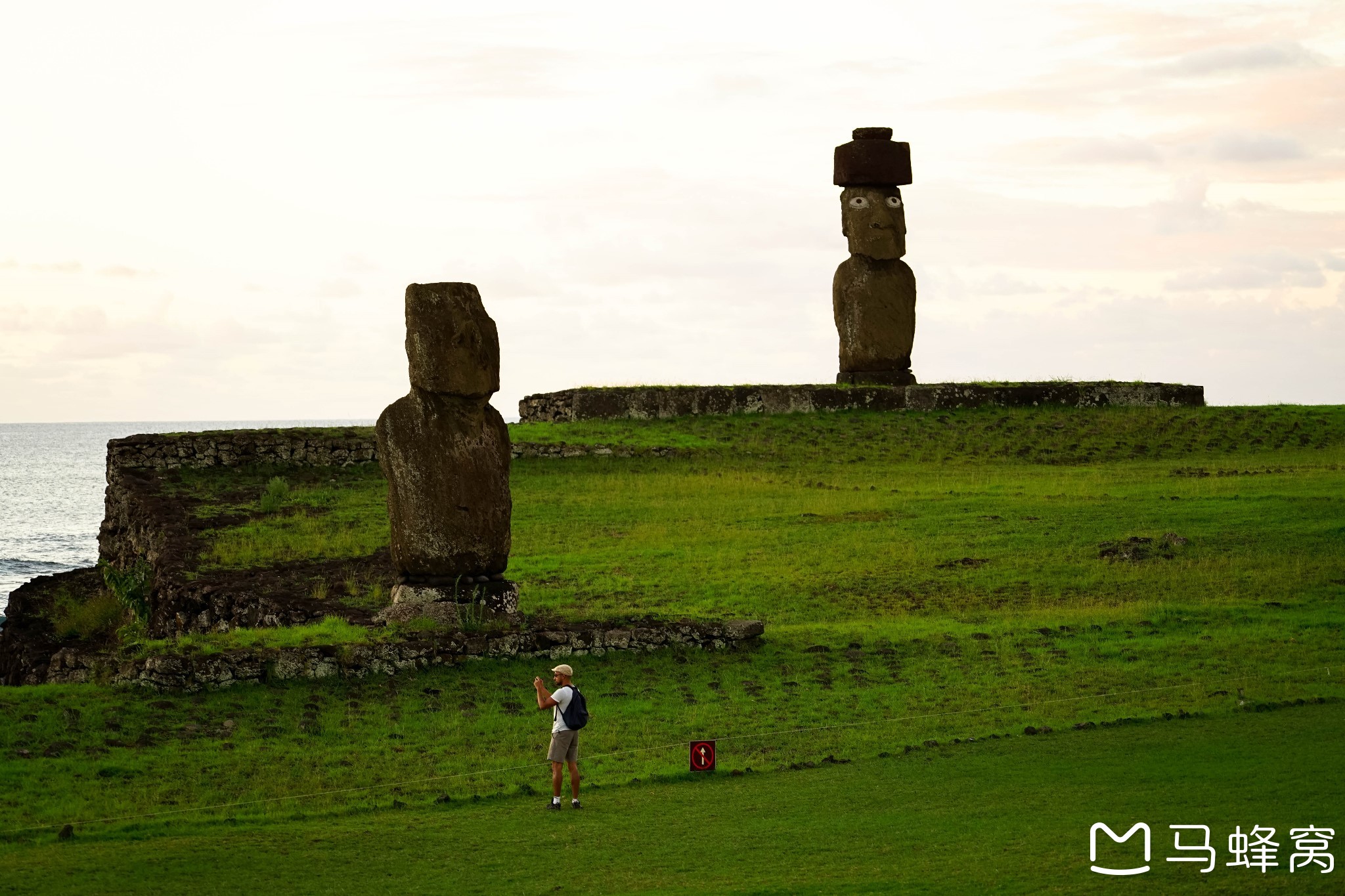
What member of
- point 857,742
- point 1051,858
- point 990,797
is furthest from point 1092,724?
point 1051,858

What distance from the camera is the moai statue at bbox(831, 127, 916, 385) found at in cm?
4200

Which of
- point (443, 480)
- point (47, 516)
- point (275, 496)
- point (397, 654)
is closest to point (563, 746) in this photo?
point (397, 654)

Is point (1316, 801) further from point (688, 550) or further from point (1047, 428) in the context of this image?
point (1047, 428)

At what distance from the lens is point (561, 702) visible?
1451 cm

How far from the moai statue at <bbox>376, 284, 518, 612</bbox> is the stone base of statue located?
2252 cm

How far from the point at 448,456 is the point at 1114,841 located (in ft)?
37.4

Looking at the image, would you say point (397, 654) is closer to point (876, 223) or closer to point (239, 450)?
point (239, 450)

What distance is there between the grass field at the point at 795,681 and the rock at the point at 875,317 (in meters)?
7.49

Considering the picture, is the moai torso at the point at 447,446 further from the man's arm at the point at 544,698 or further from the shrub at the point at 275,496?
the shrub at the point at 275,496

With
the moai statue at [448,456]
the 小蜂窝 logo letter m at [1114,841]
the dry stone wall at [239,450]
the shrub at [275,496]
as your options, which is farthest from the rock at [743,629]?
the dry stone wall at [239,450]

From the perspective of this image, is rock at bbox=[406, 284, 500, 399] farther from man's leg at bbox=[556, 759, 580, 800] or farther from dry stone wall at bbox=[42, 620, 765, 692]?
man's leg at bbox=[556, 759, 580, 800]

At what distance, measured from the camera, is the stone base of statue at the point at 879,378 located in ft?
141

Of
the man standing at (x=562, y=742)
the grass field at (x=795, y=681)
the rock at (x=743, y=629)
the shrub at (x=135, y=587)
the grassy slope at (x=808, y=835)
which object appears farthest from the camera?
the shrub at (x=135, y=587)

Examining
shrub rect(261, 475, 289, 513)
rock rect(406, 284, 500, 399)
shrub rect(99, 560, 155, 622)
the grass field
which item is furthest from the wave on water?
rock rect(406, 284, 500, 399)
